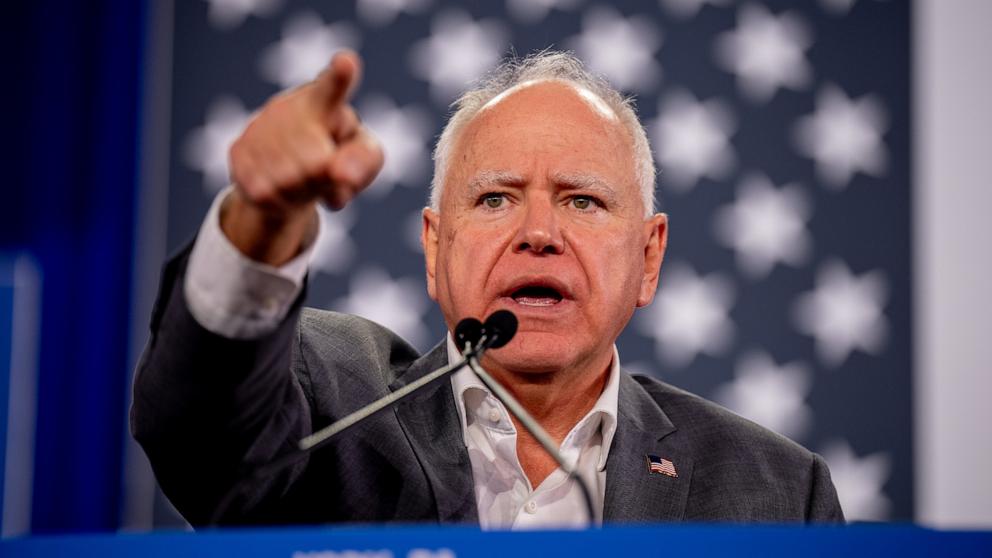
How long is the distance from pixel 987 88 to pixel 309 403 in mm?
2994

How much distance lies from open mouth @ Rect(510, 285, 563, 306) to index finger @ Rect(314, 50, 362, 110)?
0.70 m

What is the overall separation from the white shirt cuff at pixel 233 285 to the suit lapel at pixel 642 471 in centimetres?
69

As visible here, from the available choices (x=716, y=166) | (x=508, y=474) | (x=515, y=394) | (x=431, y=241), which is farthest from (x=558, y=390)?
(x=716, y=166)

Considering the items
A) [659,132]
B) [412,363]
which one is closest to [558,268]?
[412,363]

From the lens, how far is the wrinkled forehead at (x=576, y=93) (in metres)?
1.72

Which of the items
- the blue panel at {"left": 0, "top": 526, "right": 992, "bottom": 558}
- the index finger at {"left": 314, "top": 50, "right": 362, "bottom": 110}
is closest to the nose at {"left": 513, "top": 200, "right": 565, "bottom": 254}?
the index finger at {"left": 314, "top": 50, "right": 362, "bottom": 110}

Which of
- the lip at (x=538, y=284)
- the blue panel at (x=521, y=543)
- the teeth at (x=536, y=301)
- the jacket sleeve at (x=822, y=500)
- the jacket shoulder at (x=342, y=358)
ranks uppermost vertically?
the lip at (x=538, y=284)

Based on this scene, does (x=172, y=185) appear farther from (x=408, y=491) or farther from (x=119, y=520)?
(x=408, y=491)

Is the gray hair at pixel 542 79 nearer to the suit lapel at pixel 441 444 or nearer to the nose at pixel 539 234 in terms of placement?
the nose at pixel 539 234

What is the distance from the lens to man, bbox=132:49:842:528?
3.92 ft

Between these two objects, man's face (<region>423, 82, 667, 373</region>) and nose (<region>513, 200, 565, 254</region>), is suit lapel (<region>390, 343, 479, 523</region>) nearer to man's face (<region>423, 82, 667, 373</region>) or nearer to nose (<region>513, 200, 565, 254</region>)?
man's face (<region>423, 82, 667, 373</region>)

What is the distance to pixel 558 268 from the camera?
60.7 inches

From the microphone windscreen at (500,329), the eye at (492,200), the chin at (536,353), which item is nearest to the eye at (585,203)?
the eye at (492,200)

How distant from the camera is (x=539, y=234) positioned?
5.04 ft
